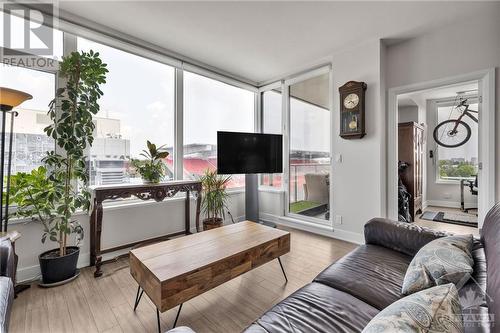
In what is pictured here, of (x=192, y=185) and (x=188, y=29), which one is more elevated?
(x=188, y=29)

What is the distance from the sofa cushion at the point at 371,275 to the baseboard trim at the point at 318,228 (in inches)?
60.7

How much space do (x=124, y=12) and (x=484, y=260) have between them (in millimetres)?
3528

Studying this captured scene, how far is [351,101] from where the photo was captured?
3096mm

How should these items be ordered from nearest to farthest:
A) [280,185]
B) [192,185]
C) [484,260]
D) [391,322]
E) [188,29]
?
[391,322] → [484,260] → [188,29] → [192,185] → [280,185]

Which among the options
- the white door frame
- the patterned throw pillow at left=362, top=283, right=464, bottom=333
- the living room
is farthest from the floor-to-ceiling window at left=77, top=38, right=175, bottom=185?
the white door frame

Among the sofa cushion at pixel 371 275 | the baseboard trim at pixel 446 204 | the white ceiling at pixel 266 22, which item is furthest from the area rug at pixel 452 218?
the sofa cushion at pixel 371 275

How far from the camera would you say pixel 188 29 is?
2.68m

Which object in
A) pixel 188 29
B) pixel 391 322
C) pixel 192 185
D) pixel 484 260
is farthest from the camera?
pixel 192 185

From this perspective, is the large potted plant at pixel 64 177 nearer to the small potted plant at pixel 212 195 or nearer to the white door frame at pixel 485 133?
the small potted plant at pixel 212 195

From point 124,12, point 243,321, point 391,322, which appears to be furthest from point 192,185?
point 391,322

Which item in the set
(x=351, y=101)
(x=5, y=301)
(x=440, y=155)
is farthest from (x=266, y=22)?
(x=440, y=155)

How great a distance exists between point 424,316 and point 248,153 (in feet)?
9.72

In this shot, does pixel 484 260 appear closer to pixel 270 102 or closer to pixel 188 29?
pixel 188 29

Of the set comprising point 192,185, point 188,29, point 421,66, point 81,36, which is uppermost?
point 188,29
